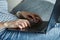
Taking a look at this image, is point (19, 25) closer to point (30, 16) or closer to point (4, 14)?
point (30, 16)

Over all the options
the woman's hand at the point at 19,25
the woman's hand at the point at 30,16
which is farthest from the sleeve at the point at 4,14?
the woman's hand at the point at 19,25

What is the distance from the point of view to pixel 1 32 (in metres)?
0.96

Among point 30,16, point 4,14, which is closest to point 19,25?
point 30,16

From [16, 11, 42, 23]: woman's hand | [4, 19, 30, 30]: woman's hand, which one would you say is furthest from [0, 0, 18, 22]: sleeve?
[4, 19, 30, 30]: woman's hand

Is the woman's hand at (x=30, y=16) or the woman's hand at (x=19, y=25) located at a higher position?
the woman's hand at (x=30, y=16)

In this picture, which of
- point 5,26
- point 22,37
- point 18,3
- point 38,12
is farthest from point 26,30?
point 18,3

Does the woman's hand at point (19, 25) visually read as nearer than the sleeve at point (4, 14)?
Yes

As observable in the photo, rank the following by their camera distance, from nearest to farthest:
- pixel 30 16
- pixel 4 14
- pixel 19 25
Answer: pixel 19 25
pixel 30 16
pixel 4 14

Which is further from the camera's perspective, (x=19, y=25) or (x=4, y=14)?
(x=4, y=14)

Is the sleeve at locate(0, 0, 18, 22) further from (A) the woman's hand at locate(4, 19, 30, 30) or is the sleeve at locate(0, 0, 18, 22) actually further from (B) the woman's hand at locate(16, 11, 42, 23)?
(A) the woman's hand at locate(4, 19, 30, 30)

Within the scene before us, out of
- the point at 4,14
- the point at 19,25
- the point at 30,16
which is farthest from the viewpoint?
the point at 4,14

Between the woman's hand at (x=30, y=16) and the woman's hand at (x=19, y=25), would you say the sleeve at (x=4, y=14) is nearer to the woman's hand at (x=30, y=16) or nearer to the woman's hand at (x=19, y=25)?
the woman's hand at (x=30, y=16)

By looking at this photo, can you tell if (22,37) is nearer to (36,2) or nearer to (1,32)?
(1,32)

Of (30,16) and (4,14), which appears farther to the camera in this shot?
(4,14)
